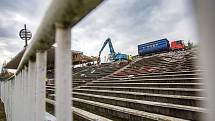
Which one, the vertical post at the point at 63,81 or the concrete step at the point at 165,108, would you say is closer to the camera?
the vertical post at the point at 63,81

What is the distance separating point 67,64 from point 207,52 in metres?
0.70

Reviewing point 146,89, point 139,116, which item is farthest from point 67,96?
point 146,89

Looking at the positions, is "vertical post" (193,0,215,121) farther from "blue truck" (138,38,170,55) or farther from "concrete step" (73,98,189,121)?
"blue truck" (138,38,170,55)

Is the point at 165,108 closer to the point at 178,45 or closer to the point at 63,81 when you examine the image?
the point at 63,81

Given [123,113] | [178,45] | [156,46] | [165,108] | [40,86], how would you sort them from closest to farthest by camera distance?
1. [40,86]
2. [165,108]
3. [123,113]
4. [178,45]
5. [156,46]

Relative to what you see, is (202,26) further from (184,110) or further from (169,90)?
(169,90)

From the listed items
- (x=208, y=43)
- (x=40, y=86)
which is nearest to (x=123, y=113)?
(x=40, y=86)

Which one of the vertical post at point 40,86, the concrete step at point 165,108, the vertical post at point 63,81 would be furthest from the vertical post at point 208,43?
the concrete step at point 165,108

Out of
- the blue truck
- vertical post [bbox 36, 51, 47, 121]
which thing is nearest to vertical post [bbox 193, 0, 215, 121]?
vertical post [bbox 36, 51, 47, 121]

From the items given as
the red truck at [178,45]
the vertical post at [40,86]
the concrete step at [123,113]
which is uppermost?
the red truck at [178,45]

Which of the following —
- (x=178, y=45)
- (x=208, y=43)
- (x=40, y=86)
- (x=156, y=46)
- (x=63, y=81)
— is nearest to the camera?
(x=208, y=43)

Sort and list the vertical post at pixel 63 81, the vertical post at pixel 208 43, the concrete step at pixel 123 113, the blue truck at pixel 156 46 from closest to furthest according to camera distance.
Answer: the vertical post at pixel 208 43
the vertical post at pixel 63 81
the concrete step at pixel 123 113
the blue truck at pixel 156 46

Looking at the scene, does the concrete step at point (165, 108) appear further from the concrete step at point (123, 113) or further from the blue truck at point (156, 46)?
the blue truck at point (156, 46)

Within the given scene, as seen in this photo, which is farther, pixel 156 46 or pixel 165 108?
pixel 156 46
